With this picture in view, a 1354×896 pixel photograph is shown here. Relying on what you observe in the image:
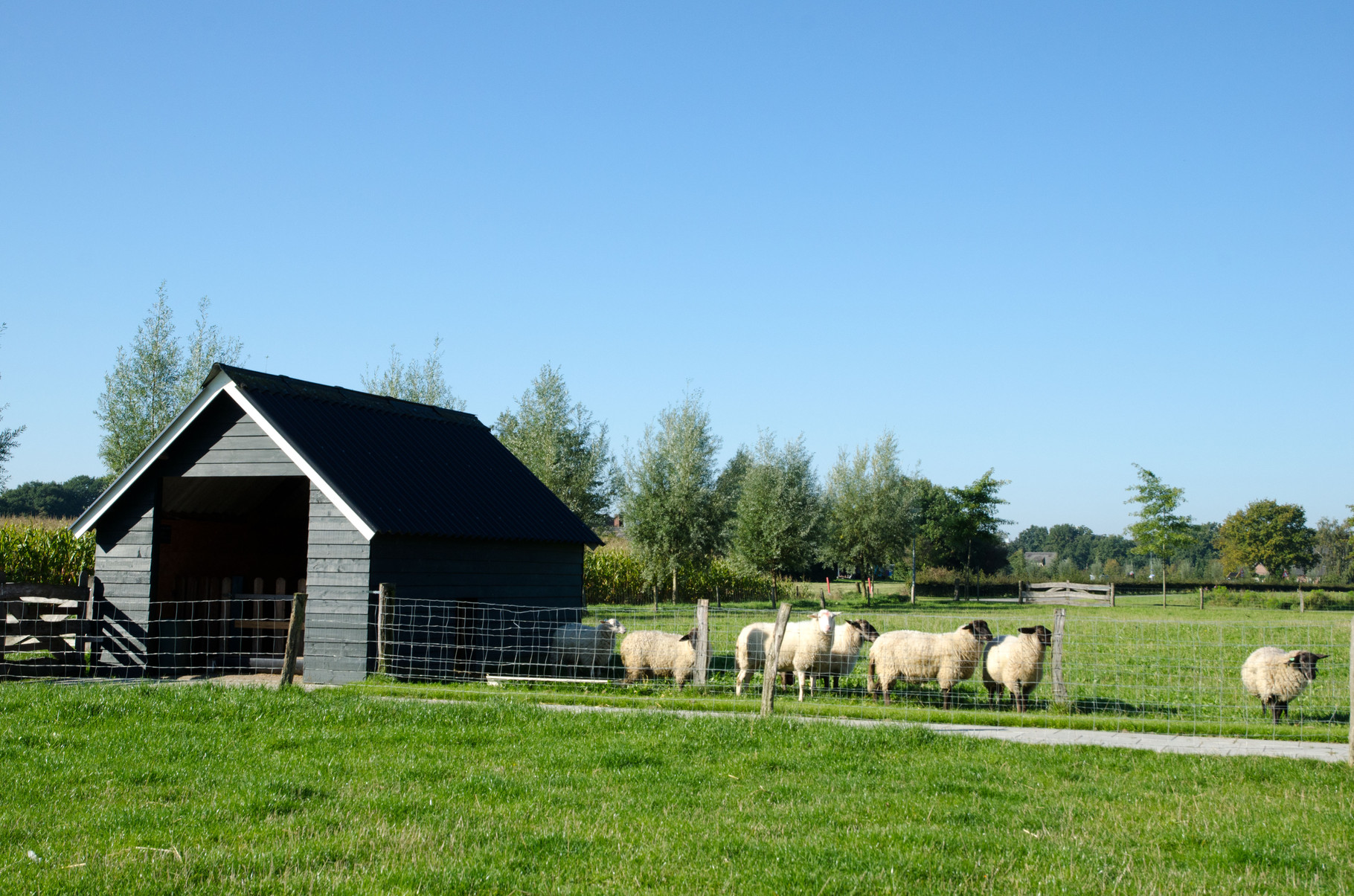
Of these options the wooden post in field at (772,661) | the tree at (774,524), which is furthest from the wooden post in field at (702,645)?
the tree at (774,524)

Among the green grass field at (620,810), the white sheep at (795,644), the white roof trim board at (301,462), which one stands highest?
the white roof trim board at (301,462)

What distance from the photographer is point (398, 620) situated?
50.5 feet

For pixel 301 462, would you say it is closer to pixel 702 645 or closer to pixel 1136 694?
pixel 702 645

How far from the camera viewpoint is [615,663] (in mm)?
18641

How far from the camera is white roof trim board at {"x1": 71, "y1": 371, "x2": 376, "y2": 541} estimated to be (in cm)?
1531

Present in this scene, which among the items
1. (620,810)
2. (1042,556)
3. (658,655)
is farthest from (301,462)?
(1042,556)

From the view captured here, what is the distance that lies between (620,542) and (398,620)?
36.7m

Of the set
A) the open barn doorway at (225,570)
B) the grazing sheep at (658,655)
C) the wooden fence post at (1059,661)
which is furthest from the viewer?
the open barn doorway at (225,570)

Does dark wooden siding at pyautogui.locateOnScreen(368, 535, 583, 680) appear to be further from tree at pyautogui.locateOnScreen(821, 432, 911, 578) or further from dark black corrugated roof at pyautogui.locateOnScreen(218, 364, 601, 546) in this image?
tree at pyautogui.locateOnScreen(821, 432, 911, 578)

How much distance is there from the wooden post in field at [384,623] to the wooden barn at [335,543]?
4cm

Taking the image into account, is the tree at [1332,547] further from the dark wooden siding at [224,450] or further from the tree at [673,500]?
the dark wooden siding at [224,450]

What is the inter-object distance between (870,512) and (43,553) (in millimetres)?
40028

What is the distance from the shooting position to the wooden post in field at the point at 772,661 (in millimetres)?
11930

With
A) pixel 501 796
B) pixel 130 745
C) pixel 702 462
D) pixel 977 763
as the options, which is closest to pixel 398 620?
pixel 130 745
